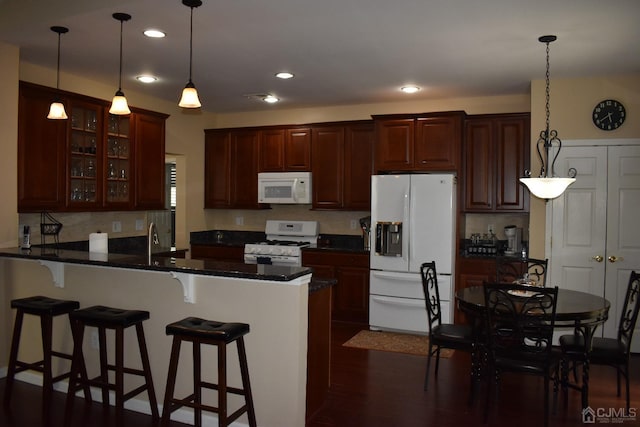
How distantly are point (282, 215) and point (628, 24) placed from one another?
4.57 meters

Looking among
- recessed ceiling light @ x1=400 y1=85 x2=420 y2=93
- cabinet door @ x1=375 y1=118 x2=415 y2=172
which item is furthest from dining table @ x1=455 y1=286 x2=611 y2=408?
recessed ceiling light @ x1=400 y1=85 x2=420 y2=93

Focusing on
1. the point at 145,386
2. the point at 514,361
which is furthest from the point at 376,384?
the point at 145,386

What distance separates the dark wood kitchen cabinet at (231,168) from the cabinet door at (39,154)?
2474 millimetres

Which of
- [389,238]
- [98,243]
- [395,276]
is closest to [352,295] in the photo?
[395,276]

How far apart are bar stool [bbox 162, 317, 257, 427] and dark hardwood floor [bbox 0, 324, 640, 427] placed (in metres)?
0.51

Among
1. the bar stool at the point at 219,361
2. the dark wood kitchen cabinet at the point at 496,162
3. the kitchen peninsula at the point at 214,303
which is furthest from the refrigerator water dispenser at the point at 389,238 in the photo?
the bar stool at the point at 219,361

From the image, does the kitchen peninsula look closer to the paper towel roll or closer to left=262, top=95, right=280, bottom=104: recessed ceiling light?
the paper towel roll

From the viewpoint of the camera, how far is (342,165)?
20.8ft

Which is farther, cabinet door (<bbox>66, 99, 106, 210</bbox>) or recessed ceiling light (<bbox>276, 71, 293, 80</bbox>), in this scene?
recessed ceiling light (<bbox>276, 71, 293, 80</bbox>)

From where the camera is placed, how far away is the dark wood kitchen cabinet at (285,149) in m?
6.52

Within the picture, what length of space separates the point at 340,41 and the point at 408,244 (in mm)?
2431

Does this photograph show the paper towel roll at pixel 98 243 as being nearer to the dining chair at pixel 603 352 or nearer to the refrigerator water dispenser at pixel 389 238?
the refrigerator water dispenser at pixel 389 238

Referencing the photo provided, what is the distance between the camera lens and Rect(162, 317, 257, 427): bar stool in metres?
2.73

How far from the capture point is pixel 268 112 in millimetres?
6992
